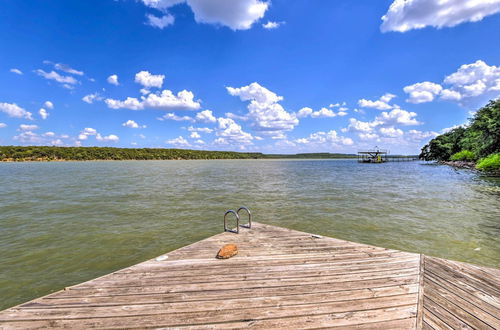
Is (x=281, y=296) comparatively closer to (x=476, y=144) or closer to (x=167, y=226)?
(x=167, y=226)

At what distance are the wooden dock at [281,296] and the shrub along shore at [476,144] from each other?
44224 millimetres

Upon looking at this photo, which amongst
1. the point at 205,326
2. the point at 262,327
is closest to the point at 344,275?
the point at 262,327

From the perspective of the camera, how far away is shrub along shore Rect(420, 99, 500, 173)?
3566 cm

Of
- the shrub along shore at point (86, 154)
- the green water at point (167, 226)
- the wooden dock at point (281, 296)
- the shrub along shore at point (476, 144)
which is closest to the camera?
the wooden dock at point (281, 296)

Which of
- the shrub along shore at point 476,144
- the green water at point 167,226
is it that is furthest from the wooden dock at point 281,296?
the shrub along shore at point 476,144

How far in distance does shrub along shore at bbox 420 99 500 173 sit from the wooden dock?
44.2 metres

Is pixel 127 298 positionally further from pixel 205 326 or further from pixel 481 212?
pixel 481 212

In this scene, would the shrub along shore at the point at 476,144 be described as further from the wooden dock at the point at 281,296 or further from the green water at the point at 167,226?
the wooden dock at the point at 281,296

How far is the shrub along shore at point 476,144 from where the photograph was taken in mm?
35656

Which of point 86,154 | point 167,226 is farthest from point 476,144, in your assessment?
point 86,154

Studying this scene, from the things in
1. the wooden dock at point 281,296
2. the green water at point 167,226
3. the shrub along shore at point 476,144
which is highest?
the shrub along shore at point 476,144

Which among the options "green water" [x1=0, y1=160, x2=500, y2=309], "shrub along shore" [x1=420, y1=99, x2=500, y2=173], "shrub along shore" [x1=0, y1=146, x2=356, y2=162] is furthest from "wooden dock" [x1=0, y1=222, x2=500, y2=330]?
"shrub along shore" [x1=0, y1=146, x2=356, y2=162]

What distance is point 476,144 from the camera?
48.3 m

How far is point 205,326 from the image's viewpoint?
3107 millimetres
